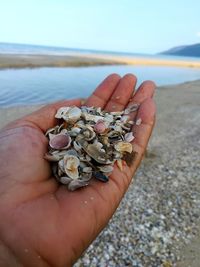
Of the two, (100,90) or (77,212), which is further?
(100,90)

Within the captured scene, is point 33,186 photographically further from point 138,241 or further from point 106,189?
point 138,241

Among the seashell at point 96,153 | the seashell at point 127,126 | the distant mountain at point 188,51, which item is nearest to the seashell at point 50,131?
the seashell at point 96,153

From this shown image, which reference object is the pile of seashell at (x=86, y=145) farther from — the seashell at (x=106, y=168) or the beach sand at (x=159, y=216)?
the beach sand at (x=159, y=216)

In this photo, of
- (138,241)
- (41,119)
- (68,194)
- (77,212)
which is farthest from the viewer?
(138,241)

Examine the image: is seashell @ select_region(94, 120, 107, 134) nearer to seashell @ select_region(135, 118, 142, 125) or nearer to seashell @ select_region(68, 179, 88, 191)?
seashell @ select_region(135, 118, 142, 125)

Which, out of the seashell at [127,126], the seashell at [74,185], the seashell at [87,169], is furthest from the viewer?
the seashell at [127,126]

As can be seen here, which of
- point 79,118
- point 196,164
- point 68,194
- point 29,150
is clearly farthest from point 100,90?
point 196,164

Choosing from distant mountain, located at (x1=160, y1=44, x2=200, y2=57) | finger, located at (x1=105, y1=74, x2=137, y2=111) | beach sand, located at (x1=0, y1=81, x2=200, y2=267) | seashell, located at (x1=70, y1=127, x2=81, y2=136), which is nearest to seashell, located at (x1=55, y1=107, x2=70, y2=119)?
seashell, located at (x1=70, y1=127, x2=81, y2=136)
